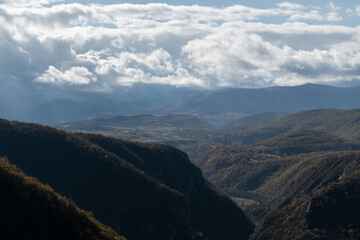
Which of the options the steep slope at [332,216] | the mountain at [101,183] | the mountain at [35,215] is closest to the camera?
the mountain at [35,215]

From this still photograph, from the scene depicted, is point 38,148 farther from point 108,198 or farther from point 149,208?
point 149,208

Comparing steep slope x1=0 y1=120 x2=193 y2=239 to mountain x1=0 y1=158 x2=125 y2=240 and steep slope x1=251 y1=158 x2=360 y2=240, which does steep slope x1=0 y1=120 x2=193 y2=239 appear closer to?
steep slope x1=251 y1=158 x2=360 y2=240

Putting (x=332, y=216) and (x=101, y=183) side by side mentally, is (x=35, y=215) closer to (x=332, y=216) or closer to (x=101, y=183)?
(x=101, y=183)

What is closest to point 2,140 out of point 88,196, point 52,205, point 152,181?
point 88,196

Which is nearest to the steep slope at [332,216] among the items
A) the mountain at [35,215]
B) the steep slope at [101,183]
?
the steep slope at [101,183]

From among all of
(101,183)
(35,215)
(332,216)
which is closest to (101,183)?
(101,183)

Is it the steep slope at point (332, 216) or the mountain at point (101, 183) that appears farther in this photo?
the steep slope at point (332, 216)

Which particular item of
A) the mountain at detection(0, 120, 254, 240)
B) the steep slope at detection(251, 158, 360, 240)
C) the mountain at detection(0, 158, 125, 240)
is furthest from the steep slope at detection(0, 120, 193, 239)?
the mountain at detection(0, 158, 125, 240)

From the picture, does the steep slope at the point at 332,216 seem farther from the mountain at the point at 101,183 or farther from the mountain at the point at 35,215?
the mountain at the point at 35,215

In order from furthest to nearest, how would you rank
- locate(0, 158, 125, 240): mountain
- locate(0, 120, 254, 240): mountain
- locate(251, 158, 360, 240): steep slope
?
1. locate(251, 158, 360, 240): steep slope
2. locate(0, 120, 254, 240): mountain
3. locate(0, 158, 125, 240): mountain
